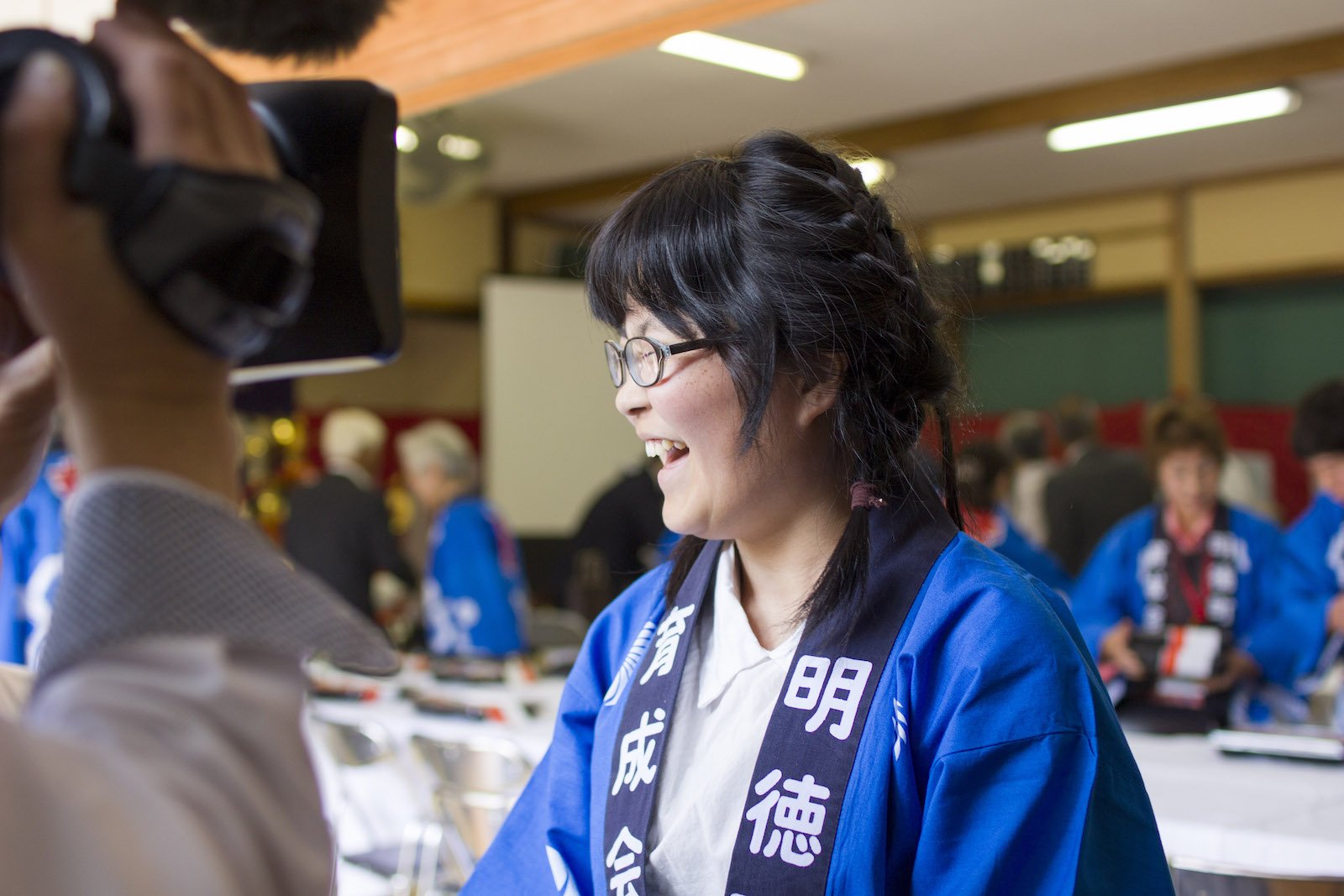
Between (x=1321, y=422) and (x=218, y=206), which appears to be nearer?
(x=218, y=206)

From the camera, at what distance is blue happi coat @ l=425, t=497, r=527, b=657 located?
4.33m

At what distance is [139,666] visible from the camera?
0.46 metres

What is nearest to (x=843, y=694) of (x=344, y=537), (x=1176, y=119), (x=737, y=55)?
(x=344, y=537)

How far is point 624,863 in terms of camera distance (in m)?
1.10

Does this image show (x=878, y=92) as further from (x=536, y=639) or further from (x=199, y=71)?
(x=199, y=71)

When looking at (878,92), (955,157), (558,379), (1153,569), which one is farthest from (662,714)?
(558,379)

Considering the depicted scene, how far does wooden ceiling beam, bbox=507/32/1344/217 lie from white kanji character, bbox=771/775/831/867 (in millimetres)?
3456

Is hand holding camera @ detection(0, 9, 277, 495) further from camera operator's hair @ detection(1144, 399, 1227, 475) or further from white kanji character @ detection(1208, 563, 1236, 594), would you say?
white kanji character @ detection(1208, 563, 1236, 594)

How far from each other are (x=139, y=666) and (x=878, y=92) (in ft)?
17.0

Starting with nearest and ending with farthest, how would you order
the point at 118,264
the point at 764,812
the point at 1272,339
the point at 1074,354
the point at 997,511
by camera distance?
the point at 118,264 < the point at 764,812 < the point at 997,511 < the point at 1272,339 < the point at 1074,354

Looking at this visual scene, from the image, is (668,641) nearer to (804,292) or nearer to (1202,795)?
(804,292)

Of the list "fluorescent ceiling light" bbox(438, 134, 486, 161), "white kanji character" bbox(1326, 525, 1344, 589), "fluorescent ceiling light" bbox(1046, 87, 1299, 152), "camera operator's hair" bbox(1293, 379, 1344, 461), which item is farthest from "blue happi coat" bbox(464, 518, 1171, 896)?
"fluorescent ceiling light" bbox(1046, 87, 1299, 152)

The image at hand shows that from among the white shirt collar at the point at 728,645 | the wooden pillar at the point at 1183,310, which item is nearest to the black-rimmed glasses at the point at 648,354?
the white shirt collar at the point at 728,645

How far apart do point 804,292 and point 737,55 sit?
380 cm
